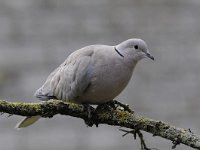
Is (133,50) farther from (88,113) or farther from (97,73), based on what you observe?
(88,113)

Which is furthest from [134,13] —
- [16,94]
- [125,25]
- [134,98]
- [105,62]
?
[105,62]

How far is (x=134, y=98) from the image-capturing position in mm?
5805

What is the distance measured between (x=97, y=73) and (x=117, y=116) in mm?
327

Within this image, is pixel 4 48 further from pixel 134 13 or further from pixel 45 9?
pixel 134 13

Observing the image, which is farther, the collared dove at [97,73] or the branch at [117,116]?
the collared dove at [97,73]

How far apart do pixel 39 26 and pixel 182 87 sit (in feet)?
3.71

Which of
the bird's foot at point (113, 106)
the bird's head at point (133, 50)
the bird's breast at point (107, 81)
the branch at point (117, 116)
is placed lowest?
the branch at point (117, 116)

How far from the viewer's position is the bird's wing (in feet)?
9.76

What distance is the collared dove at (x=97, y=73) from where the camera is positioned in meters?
2.89

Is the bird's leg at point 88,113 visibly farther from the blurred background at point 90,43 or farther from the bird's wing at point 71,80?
the blurred background at point 90,43

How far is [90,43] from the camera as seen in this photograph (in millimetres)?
5789

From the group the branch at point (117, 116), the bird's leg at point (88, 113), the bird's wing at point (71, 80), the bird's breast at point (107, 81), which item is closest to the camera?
the branch at point (117, 116)

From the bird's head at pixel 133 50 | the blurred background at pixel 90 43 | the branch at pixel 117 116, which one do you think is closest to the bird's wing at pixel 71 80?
the bird's head at pixel 133 50

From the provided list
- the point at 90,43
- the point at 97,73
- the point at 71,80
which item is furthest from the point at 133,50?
Answer: the point at 90,43
